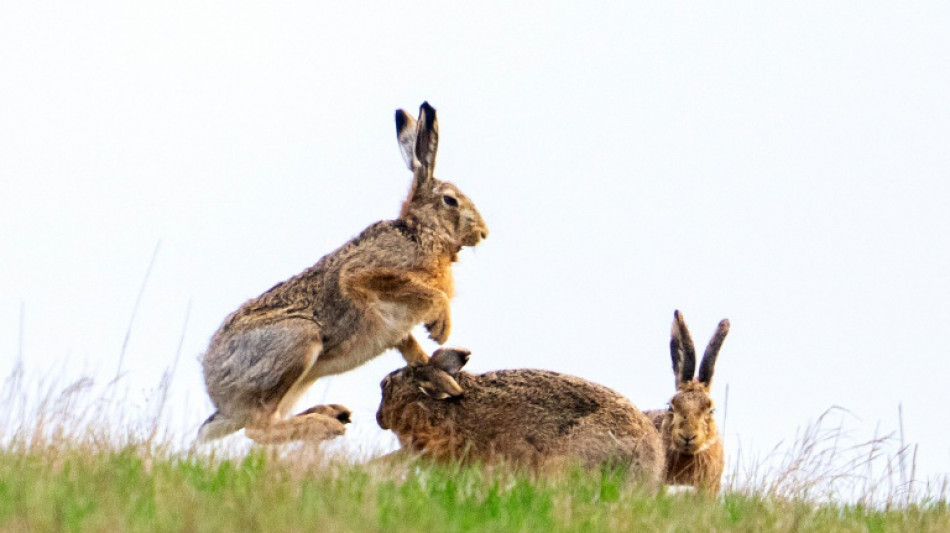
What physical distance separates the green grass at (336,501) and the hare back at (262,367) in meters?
1.48

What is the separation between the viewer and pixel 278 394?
8359 millimetres

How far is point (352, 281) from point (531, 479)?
250 cm

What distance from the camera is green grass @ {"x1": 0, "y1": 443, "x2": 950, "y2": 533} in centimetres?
461

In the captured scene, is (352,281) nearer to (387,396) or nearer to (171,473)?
(387,396)

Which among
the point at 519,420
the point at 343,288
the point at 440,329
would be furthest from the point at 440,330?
the point at 519,420

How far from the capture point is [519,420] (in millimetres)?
7898

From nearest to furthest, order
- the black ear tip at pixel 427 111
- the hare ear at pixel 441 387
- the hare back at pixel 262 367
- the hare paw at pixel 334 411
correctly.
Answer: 1. the hare ear at pixel 441 387
2. the hare back at pixel 262 367
3. the hare paw at pixel 334 411
4. the black ear tip at pixel 427 111

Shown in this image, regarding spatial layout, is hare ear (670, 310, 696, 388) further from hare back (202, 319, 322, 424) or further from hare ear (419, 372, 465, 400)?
hare back (202, 319, 322, 424)

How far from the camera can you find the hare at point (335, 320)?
27.3ft

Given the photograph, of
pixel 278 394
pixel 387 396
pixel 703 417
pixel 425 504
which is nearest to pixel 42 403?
pixel 278 394

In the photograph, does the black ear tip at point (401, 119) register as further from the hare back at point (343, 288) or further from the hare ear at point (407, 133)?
the hare back at point (343, 288)

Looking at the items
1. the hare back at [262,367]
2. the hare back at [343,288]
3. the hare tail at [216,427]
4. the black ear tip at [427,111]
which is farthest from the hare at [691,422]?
the hare tail at [216,427]

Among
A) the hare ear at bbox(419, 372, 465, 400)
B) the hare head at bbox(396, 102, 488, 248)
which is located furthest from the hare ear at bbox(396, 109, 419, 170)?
the hare ear at bbox(419, 372, 465, 400)

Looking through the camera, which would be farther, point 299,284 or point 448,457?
point 299,284
